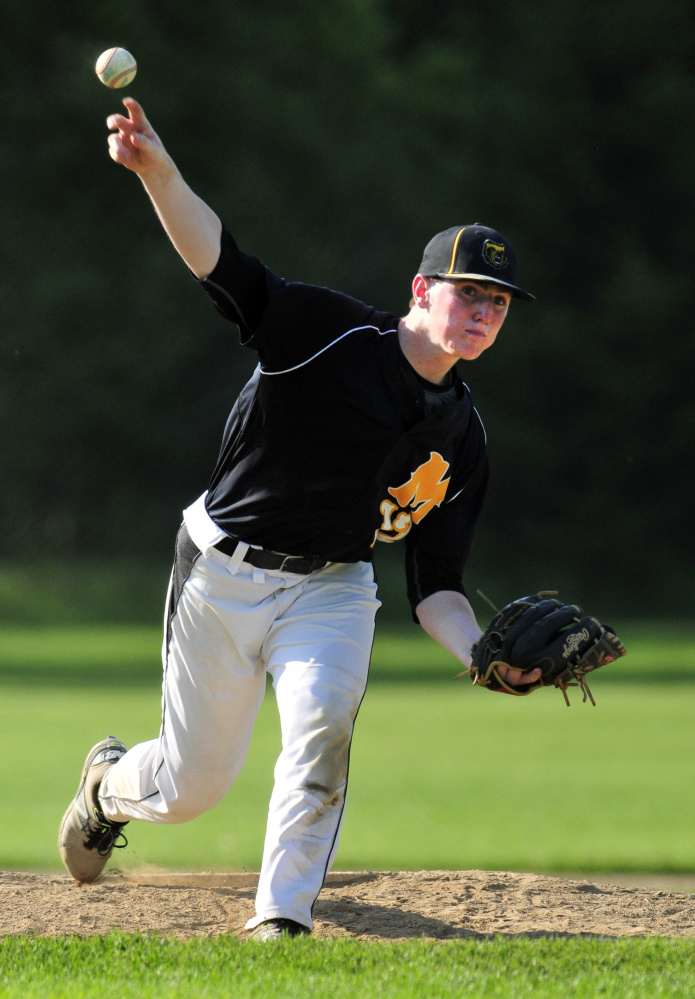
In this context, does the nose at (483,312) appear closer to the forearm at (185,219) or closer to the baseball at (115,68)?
the forearm at (185,219)

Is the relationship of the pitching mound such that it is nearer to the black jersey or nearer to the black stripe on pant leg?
the black stripe on pant leg

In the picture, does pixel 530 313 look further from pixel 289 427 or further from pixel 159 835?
pixel 289 427

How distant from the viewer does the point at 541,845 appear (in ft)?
17.8

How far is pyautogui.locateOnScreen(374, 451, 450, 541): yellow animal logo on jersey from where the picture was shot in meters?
3.58

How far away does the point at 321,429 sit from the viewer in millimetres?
3424

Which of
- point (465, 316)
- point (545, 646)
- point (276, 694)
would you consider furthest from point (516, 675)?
point (465, 316)

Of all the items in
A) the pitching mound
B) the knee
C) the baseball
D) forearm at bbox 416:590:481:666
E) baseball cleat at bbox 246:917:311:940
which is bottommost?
baseball cleat at bbox 246:917:311:940

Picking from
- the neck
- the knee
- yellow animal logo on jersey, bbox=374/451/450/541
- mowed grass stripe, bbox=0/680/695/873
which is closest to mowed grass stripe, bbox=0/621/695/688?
mowed grass stripe, bbox=0/680/695/873

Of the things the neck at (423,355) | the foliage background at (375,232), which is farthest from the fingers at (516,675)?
the foliage background at (375,232)

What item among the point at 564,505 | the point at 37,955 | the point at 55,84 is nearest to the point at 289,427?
the point at 37,955

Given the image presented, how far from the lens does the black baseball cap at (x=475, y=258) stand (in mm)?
3441

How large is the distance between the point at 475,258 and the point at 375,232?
21.8m

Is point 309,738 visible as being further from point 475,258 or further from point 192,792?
point 475,258

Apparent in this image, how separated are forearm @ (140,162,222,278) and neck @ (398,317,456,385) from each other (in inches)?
26.1
